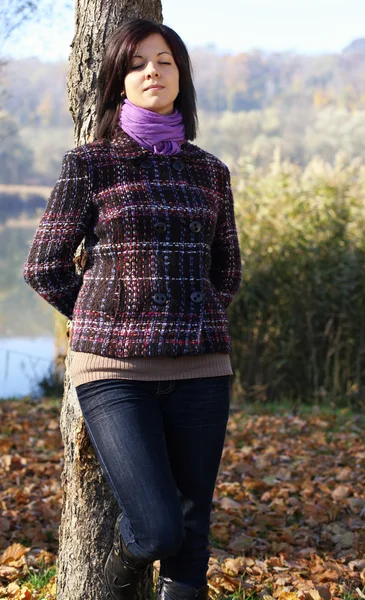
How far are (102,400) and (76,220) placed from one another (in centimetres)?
55

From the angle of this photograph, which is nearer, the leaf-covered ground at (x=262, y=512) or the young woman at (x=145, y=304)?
the young woman at (x=145, y=304)

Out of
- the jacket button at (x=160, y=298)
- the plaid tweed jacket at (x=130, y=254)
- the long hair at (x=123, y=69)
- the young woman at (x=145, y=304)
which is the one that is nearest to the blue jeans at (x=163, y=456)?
the young woman at (x=145, y=304)

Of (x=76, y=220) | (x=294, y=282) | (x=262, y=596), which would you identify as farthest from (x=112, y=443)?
(x=294, y=282)

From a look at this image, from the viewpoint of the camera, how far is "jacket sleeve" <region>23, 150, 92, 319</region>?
2342 mm

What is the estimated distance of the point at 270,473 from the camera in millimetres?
4844

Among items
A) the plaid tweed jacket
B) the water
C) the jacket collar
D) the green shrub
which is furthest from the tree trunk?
the water

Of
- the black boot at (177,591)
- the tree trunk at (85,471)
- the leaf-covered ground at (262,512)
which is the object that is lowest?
the leaf-covered ground at (262,512)

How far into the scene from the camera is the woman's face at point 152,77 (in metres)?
2.46

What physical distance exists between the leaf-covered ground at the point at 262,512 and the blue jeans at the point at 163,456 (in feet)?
2.37

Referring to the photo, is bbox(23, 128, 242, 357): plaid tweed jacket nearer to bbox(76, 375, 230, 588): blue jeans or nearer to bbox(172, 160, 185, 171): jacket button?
bbox(172, 160, 185, 171): jacket button

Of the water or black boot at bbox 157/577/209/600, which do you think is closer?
black boot at bbox 157/577/209/600

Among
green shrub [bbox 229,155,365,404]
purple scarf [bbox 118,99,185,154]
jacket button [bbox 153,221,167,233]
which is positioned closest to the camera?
jacket button [bbox 153,221,167,233]

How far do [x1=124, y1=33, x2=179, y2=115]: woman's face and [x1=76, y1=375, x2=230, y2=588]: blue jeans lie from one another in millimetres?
907

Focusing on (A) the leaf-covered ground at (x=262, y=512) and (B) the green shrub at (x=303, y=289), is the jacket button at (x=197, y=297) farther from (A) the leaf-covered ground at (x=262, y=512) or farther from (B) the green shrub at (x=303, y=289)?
(B) the green shrub at (x=303, y=289)
